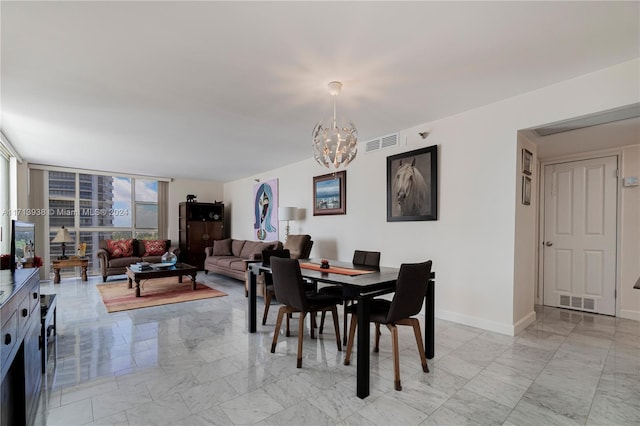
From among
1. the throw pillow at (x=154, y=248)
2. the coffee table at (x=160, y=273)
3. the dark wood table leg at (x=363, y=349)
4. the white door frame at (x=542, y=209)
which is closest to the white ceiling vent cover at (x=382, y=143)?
the white door frame at (x=542, y=209)

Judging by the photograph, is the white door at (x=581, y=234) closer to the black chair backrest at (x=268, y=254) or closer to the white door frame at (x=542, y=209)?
the white door frame at (x=542, y=209)

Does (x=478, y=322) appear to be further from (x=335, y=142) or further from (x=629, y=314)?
(x=335, y=142)

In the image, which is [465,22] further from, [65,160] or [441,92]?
[65,160]

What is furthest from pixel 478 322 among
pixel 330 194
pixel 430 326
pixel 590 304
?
pixel 330 194

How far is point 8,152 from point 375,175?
5.79 meters

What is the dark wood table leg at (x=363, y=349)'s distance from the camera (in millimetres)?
1988

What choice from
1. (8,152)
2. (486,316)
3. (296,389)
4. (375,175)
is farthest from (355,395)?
(8,152)

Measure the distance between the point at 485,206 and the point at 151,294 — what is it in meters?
4.94

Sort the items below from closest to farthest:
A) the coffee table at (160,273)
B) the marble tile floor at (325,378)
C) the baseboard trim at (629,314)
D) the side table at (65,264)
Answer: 1. the marble tile floor at (325,378)
2. the baseboard trim at (629,314)
3. the coffee table at (160,273)
4. the side table at (65,264)

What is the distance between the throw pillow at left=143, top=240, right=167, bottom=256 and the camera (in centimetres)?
685

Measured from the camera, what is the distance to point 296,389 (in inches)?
82.4

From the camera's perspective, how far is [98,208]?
7098 mm

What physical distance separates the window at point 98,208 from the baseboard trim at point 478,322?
23.0ft

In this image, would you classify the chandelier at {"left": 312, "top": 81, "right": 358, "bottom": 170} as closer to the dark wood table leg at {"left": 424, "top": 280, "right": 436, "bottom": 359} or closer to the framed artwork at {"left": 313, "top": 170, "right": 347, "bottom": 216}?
the dark wood table leg at {"left": 424, "top": 280, "right": 436, "bottom": 359}
